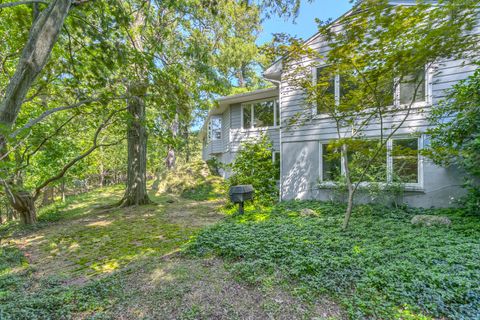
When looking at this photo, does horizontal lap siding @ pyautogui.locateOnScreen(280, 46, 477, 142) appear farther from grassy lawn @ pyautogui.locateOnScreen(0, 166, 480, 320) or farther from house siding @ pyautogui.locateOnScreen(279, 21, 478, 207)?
grassy lawn @ pyautogui.locateOnScreen(0, 166, 480, 320)

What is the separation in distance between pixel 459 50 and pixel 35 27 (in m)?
6.52

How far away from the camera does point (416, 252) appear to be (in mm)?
3182

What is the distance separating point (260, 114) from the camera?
11.0 m

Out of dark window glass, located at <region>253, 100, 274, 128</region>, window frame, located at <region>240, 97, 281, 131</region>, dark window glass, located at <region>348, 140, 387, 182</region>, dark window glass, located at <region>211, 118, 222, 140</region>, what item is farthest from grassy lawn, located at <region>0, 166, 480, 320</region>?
dark window glass, located at <region>211, 118, 222, 140</region>

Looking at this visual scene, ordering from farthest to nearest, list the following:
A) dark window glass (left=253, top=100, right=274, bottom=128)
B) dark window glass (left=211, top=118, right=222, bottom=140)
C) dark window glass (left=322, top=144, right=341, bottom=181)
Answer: dark window glass (left=211, top=118, right=222, bottom=140), dark window glass (left=253, top=100, right=274, bottom=128), dark window glass (left=322, top=144, right=341, bottom=181)

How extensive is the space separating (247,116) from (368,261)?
30.3 feet

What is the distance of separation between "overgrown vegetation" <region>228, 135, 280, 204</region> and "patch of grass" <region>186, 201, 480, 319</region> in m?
3.09

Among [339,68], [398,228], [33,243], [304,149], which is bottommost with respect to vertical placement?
[33,243]

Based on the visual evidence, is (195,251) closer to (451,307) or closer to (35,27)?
(451,307)

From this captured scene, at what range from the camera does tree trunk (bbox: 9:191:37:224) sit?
20.5 feet

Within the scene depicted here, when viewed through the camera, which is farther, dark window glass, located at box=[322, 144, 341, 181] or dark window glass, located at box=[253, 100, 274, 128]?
dark window glass, located at box=[253, 100, 274, 128]

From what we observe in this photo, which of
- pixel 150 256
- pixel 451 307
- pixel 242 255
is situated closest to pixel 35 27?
pixel 150 256

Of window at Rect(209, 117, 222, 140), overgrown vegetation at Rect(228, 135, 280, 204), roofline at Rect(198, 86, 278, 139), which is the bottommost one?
overgrown vegetation at Rect(228, 135, 280, 204)

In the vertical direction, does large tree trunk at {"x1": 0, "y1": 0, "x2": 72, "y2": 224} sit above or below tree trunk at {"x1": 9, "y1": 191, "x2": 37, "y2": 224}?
above
